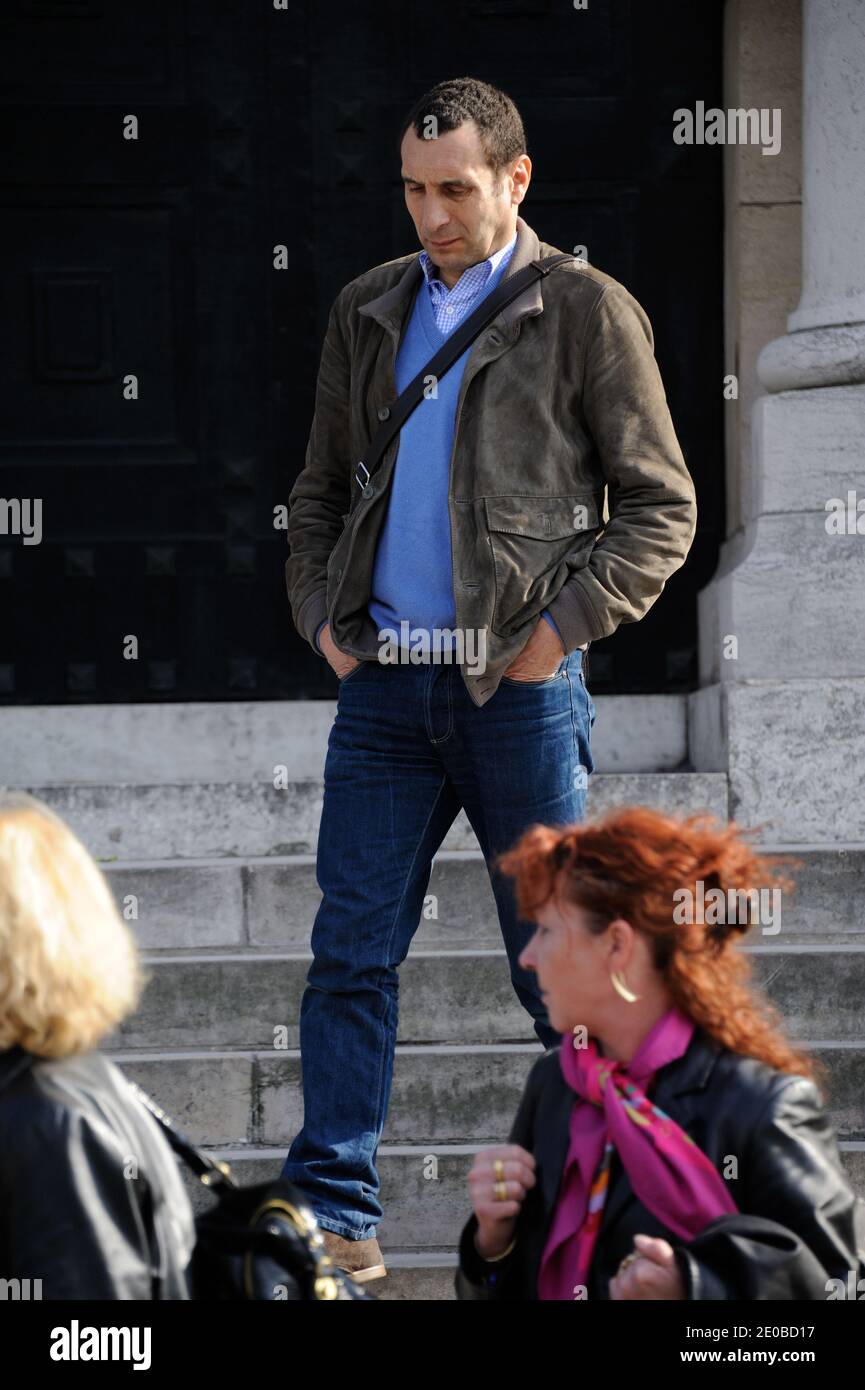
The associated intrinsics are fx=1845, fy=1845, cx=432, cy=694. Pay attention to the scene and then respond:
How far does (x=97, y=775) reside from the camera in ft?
21.2

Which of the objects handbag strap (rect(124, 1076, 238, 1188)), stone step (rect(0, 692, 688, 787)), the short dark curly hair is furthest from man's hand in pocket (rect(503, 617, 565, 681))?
stone step (rect(0, 692, 688, 787))

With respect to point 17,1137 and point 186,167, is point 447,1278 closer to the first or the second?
point 17,1137

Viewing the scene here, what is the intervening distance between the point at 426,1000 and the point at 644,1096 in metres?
2.42

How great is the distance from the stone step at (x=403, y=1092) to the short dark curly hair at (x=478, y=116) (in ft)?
7.24

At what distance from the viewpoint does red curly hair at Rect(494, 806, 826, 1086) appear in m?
2.46

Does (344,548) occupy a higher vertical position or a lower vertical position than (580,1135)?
higher

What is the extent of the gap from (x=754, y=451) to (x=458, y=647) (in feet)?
9.50

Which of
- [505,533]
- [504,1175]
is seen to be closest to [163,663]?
[505,533]

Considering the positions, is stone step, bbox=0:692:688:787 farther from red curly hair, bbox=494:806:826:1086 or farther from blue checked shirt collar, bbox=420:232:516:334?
red curly hair, bbox=494:806:826:1086

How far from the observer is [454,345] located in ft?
11.7

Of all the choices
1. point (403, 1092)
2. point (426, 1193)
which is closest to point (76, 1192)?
point (426, 1193)

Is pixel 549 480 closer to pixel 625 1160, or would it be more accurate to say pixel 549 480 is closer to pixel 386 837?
pixel 386 837

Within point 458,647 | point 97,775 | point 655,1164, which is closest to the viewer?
point 655,1164

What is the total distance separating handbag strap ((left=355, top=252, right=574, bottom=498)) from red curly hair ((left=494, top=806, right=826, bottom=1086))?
132cm
